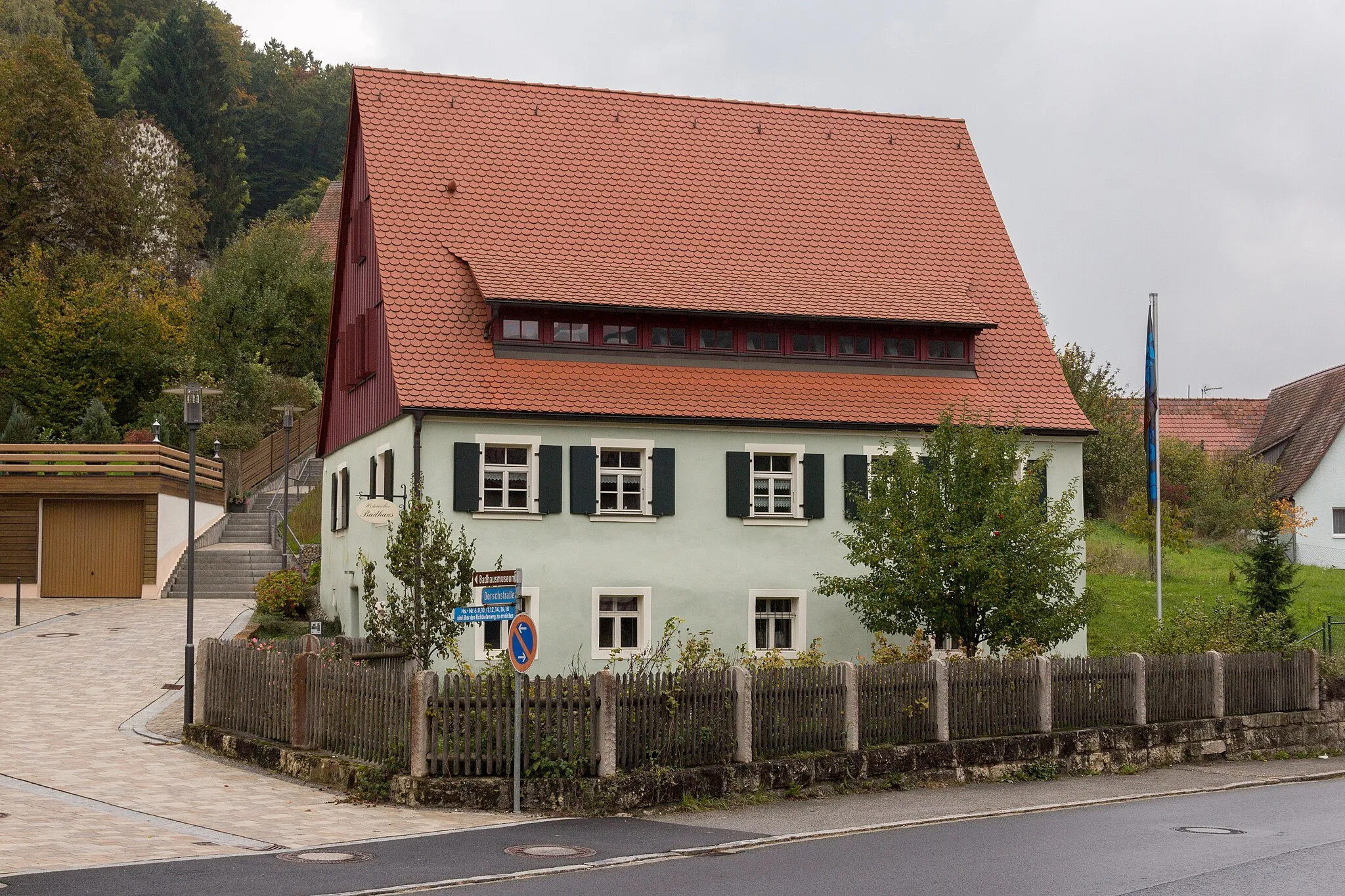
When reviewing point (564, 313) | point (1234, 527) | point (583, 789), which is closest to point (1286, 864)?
point (583, 789)

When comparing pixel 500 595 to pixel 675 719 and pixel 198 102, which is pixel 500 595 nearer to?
pixel 675 719

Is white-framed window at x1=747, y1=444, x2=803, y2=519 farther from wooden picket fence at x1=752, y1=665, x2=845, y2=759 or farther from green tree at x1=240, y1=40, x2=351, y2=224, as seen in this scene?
green tree at x1=240, y1=40, x2=351, y2=224

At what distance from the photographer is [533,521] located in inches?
1021

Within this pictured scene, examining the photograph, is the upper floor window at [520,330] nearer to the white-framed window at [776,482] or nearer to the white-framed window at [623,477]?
the white-framed window at [623,477]

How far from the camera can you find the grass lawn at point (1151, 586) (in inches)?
1282

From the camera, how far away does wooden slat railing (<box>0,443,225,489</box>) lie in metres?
37.4

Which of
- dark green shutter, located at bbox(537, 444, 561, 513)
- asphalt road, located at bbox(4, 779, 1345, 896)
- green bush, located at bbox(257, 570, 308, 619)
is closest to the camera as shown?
asphalt road, located at bbox(4, 779, 1345, 896)

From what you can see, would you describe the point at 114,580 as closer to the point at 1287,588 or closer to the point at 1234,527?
the point at 1287,588

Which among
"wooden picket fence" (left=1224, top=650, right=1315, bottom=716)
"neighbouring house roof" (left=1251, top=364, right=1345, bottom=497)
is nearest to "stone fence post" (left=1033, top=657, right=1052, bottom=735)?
"wooden picket fence" (left=1224, top=650, right=1315, bottom=716)

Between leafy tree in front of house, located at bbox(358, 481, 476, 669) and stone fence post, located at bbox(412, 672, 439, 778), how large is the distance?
362 cm

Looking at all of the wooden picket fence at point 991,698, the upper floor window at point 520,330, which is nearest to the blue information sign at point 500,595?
the wooden picket fence at point 991,698

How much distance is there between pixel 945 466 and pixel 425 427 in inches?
345

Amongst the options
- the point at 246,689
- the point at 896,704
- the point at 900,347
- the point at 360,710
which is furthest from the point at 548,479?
the point at 360,710

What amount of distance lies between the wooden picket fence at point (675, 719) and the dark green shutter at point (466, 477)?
908 centimetres
